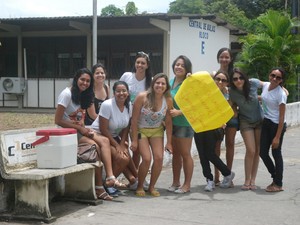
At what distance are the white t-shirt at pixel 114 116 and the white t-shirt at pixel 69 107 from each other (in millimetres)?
266

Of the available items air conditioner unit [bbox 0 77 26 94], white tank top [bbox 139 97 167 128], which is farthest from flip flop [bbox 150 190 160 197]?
air conditioner unit [bbox 0 77 26 94]

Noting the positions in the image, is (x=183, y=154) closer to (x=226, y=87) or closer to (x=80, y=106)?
(x=226, y=87)

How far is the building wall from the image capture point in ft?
61.2

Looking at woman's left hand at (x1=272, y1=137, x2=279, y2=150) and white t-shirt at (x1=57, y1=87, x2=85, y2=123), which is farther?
woman's left hand at (x1=272, y1=137, x2=279, y2=150)

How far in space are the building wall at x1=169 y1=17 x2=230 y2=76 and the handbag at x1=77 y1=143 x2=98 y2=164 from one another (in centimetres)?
1297

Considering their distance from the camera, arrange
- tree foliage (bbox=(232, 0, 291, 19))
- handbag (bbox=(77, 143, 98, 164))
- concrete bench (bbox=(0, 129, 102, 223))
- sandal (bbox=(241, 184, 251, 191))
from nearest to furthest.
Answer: concrete bench (bbox=(0, 129, 102, 223)) < handbag (bbox=(77, 143, 98, 164)) < sandal (bbox=(241, 184, 251, 191)) < tree foliage (bbox=(232, 0, 291, 19))

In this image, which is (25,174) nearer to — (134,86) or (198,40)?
(134,86)

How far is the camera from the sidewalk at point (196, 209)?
5230mm

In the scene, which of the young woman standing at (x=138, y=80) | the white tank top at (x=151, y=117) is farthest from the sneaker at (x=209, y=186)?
the white tank top at (x=151, y=117)

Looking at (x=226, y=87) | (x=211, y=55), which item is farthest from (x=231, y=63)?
(x=211, y=55)

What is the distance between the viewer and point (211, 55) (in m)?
21.1

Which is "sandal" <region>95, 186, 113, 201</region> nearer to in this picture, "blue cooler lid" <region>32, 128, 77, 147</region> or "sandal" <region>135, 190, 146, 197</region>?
"sandal" <region>135, 190, 146, 197</region>

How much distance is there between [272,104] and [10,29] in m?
Answer: 16.3

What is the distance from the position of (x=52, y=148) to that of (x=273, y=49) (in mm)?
13147
